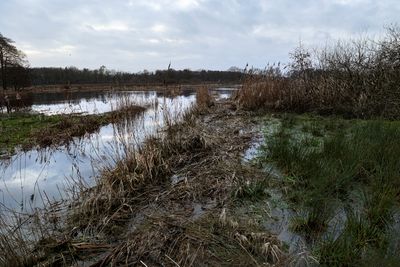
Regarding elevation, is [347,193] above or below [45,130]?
above

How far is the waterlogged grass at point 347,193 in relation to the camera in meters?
3.01

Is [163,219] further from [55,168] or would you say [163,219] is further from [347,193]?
[55,168]

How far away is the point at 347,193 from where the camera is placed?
14.6ft

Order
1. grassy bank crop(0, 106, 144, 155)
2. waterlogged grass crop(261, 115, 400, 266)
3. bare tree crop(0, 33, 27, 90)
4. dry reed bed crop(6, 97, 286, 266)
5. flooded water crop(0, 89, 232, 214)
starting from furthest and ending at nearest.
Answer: bare tree crop(0, 33, 27, 90) < grassy bank crop(0, 106, 144, 155) < flooded water crop(0, 89, 232, 214) < dry reed bed crop(6, 97, 286, 266) < waterlogged grass crop(261, 115, 400, 266)

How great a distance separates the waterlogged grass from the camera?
9.88 feet

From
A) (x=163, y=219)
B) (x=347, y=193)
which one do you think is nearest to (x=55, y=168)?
(x=163, y=219)

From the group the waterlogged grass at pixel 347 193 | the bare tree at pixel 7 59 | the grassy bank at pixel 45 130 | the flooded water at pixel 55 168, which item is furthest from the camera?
the bare tree at pixel 7 59

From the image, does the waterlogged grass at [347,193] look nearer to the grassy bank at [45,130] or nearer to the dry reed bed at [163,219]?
the dry reed bed at [163,219]

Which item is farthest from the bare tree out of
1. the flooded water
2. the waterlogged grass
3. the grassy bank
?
the waterlogged grass

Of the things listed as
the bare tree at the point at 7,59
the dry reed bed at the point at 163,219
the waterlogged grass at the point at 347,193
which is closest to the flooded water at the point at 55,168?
the dry reed bed at the point at 163,219

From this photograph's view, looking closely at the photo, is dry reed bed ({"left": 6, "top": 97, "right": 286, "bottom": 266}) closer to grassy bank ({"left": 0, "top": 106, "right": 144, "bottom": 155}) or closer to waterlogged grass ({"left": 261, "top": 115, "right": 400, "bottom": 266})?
waterlogged grass ({"left": 261, "top": 115, "right": 400, "bottom": 266})

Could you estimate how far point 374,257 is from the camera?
8.56ft

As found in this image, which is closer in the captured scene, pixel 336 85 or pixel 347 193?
pixel 347 193

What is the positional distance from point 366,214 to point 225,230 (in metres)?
1.48
